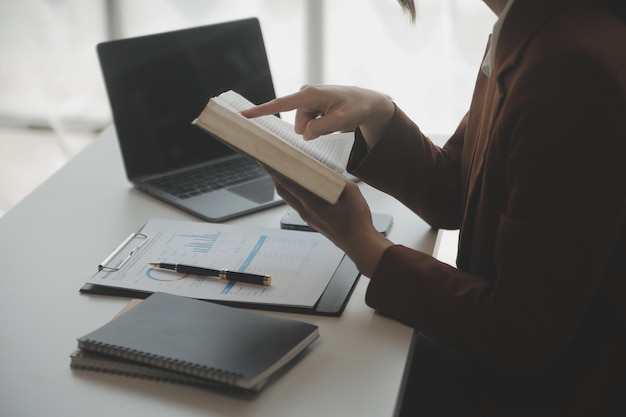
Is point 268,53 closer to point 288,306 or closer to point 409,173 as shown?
point 409,173

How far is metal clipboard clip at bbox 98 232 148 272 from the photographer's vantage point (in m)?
1.11

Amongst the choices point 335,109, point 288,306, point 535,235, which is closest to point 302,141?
point 335,109

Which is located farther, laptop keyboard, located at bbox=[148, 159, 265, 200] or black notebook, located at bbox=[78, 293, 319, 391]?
laptop keyboard, located at bbox=[148, 159, 265, 200]

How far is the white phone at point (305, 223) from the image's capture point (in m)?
1.24

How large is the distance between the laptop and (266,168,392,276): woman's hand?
32cm

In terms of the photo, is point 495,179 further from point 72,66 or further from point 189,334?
→ point 72,66

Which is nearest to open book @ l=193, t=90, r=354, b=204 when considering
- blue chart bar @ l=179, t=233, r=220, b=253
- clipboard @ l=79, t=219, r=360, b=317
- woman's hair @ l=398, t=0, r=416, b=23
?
clipboard @ l=79, t=219, r=360, b=317

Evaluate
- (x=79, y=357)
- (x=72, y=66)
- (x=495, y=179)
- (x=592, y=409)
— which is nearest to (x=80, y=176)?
(x=79, y=357)

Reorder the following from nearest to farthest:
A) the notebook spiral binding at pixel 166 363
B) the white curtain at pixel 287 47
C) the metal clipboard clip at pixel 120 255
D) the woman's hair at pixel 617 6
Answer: the notebook spiral binding at pixel 166 363 → the woman's hair at pixel 617 6 → the metal clipboard clip at pixel 120 255 → the white curtain at pixel 287 47

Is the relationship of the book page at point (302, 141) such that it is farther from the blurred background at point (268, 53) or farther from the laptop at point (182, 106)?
the blurred background at point (268, 53)

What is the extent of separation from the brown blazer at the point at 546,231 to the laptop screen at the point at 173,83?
606 mm

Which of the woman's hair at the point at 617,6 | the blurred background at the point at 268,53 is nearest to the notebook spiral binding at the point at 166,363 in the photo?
the woman's hair at the point at 617,6

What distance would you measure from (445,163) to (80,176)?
66 cm

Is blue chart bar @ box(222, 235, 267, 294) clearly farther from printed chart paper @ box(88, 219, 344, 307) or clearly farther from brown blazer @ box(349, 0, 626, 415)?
brown blazer @ box(349, 0, 626, 415)
